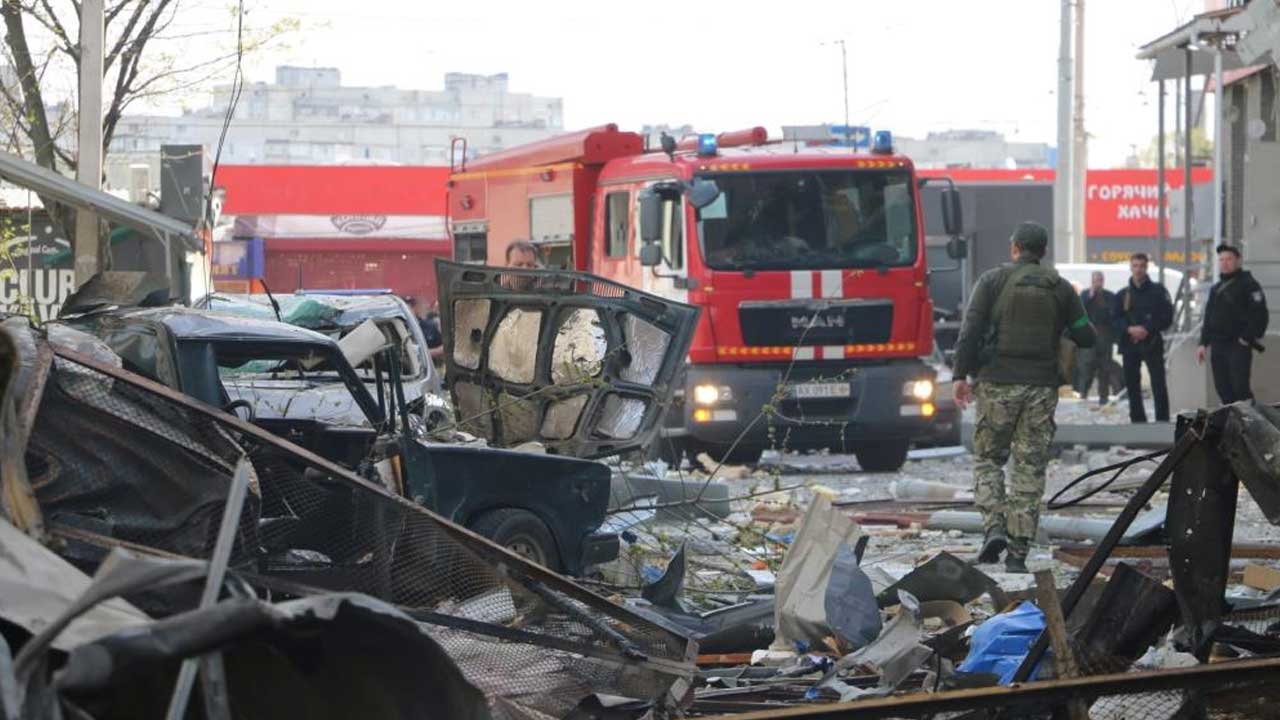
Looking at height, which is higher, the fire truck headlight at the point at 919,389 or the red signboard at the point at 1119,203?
the red signboard at the point at 1119,203

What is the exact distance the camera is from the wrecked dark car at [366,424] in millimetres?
8148

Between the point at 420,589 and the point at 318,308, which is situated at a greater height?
the point at 318,308

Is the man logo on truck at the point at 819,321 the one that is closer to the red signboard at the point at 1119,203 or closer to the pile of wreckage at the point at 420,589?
the pile of wreckage at the point at 420,589

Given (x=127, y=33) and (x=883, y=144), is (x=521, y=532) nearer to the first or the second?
(x=883, y=144)

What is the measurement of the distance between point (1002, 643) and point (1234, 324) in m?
11.4

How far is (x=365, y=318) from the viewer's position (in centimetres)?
1270

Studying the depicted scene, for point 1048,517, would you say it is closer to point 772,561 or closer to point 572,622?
point 772,561

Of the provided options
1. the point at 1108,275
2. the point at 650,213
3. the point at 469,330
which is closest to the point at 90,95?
the point at 650,213

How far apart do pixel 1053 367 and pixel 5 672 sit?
8374 millimetres

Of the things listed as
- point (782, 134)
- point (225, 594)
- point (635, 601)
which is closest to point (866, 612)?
point (635, 601)

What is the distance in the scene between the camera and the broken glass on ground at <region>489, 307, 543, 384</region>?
11164 millimetres

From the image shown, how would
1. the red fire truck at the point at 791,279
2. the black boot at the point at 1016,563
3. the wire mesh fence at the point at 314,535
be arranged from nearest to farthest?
the wire mesh fence at the point at 314,535 → the black boot at the point at 1016,563 → the red fire truck at the point at 791,279

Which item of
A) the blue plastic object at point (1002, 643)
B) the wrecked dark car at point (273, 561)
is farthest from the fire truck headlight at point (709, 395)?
the wrecked dark car at point (273, 561)

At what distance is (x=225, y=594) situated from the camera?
14.2 ft
